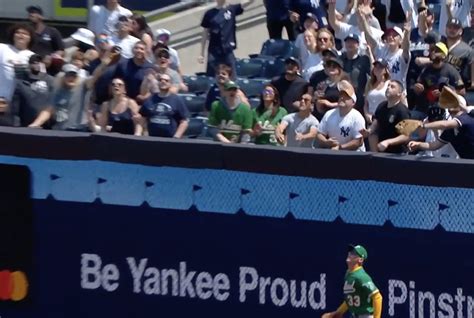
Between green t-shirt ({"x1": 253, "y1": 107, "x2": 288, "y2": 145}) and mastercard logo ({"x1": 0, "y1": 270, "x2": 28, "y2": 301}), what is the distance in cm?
251

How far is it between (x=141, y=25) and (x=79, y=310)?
4.35 metres

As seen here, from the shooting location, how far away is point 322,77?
1519 cm

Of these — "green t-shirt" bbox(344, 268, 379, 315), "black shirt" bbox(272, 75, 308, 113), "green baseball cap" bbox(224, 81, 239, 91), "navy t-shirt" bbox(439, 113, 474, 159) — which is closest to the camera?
"green t-shirt" bbox(344, 268, 379, 315)

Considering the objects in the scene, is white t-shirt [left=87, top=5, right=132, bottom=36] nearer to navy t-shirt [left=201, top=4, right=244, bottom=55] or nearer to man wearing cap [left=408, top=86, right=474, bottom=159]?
navy t-shirt [left=201, top=4, right=244, bottom=55]

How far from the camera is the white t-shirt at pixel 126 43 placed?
16609mm

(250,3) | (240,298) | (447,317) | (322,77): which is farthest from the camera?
(250,3)

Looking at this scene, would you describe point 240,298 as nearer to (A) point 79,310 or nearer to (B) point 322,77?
(A) point 79,310

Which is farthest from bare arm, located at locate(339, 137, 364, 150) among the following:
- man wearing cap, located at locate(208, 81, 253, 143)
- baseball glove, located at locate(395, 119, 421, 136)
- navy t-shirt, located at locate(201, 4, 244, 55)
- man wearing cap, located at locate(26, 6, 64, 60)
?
man wearing cap, located at locate(26, 6, 64, 60)

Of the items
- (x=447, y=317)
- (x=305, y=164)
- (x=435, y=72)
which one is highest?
(x=435, y=72)

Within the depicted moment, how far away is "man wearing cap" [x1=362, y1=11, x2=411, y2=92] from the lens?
15.5 metres

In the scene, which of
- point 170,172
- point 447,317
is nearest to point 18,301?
point 170,172

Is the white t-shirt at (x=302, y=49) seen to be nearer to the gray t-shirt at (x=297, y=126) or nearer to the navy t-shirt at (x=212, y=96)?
the navy t-shirt at (x=212, y=96)

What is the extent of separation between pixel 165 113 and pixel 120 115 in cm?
49

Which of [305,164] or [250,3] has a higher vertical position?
[250,3]
